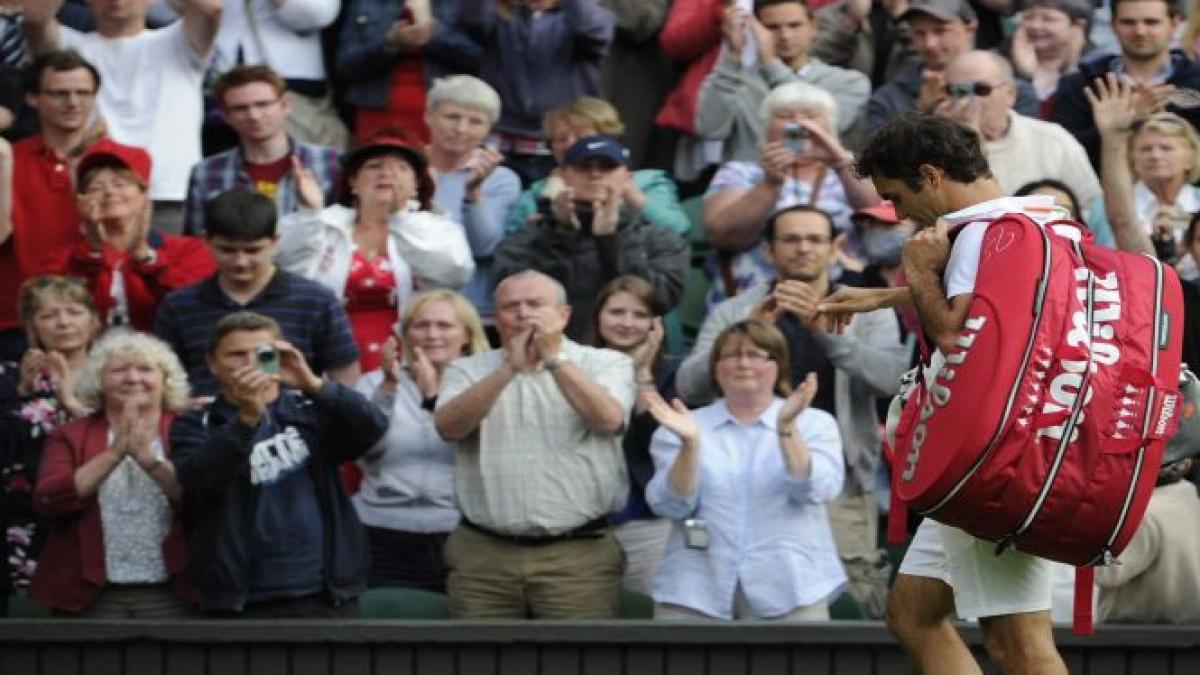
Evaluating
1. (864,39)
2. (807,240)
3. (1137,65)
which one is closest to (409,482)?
(807,240)

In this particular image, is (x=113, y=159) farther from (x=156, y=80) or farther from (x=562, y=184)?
(x=562, y=184)

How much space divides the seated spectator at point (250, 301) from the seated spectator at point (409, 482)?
0.77ft

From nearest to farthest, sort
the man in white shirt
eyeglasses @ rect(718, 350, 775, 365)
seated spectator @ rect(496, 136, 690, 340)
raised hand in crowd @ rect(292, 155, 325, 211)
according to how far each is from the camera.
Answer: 1. the man in white shirt
2. eyeglasses @ rect(718, 350, 775, 365)
3. seated spectator @ rect(496, 136, 690, 340)
4. raised hand in crowd @ rect(292, 155, 325, 211)

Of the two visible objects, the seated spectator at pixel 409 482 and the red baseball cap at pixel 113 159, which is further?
the red baseball cap at pixel 113 159

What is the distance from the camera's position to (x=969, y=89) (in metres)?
11.5

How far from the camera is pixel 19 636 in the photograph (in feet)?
30.6

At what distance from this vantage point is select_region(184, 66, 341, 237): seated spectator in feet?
37.6

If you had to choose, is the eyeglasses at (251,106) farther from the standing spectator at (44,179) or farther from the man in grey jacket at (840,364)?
the man in grey jacket at (840,364)

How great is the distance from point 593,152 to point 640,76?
8.80ft

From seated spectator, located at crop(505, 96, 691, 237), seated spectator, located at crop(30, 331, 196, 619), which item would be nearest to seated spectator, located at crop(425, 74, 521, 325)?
seated spectator, located at crop(505, 96, 691, 237)

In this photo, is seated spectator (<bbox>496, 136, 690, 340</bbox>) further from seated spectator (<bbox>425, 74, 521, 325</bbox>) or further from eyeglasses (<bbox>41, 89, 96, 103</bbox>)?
eyeglasses (<bbox>41, 89, 96, 103</bbox>)

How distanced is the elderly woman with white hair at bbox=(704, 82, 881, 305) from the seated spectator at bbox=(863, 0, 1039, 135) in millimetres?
772

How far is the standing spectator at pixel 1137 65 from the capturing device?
1229cm

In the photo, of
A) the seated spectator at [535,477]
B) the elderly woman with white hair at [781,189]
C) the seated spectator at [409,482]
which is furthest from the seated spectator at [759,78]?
the seated spectator at [535,477]
